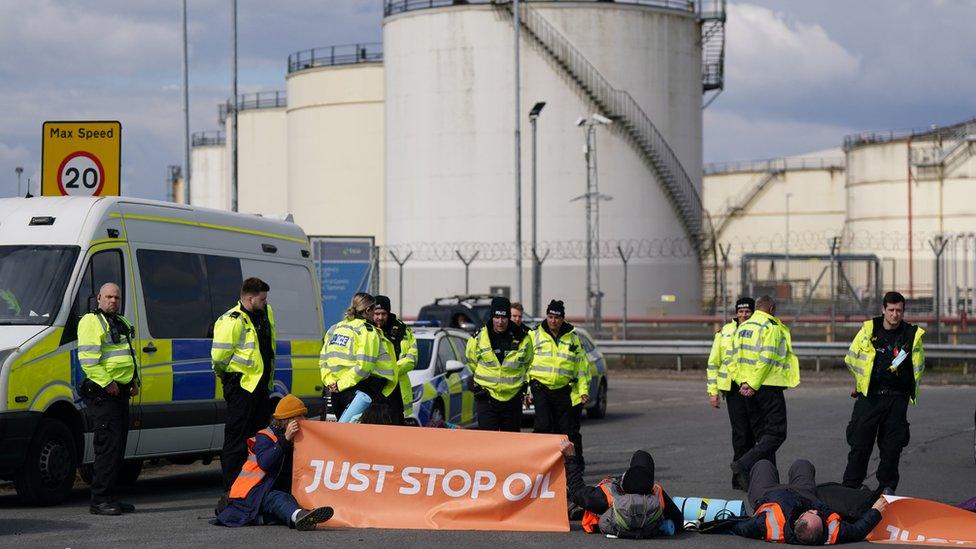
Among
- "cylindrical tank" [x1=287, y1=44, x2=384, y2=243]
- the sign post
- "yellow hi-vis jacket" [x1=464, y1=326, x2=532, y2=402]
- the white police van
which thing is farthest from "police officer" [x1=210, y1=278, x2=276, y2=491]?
"cylindrical tank" [x1=287, y1=44, x2=384, y2=243]

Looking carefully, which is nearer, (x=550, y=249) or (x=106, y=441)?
(x=106, y=441)

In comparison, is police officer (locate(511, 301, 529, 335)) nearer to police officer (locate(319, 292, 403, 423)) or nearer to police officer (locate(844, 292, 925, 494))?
police officer (locate(319, 292, 403, 423))

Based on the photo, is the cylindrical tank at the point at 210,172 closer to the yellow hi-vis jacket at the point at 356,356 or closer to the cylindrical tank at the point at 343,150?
the cylindrical tank at the point at 343,150

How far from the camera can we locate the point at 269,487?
10602 millimetres

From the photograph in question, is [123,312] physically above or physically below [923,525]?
above

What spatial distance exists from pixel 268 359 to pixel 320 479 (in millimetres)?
1424

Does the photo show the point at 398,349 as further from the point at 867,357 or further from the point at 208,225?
the point at 867,357

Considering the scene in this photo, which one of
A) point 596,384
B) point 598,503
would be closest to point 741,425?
point 598,503

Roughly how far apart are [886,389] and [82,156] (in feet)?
29.4

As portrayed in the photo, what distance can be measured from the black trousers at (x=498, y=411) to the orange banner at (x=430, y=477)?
2369mm

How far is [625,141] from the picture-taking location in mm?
45031

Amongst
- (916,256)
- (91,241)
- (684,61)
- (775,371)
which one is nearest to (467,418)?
(775,371)

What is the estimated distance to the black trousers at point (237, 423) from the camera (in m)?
11.5

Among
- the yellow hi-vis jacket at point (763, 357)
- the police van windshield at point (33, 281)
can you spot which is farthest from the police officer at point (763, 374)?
the police van windshield at point (33, 281)
